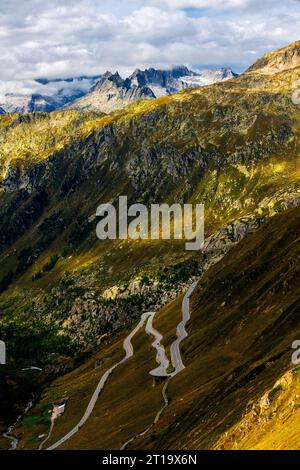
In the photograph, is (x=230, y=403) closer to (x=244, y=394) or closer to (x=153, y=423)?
(x=244, y=394)

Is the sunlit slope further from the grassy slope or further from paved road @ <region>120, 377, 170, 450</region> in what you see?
paved road @ <region>120, 377, 170, 450</region>

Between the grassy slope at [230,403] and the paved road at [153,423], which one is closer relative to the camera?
the grassy slope at [230,403]

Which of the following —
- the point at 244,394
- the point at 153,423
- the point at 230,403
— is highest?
the point at 244,394

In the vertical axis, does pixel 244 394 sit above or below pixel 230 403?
above

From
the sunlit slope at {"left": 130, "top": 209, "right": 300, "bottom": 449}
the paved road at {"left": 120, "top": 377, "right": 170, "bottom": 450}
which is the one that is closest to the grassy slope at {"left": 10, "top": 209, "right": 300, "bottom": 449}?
the sunlit slope at {"left": 130, "top": 209, "right": 300, "bottom": 449}

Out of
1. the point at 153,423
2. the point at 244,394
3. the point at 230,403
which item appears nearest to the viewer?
the point at 230,403

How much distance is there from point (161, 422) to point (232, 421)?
42849 millimetres

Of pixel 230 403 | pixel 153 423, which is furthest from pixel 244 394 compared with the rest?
pixel 153 423

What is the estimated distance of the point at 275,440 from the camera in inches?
3194

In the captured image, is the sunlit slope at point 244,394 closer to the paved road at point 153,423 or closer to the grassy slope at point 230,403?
the grassy slope at point 230,403

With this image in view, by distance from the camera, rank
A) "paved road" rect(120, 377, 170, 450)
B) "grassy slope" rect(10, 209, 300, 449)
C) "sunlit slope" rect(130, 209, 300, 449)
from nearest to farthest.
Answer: "sunlit slope" rect(130, 209, 300, 449)
"grassy slope" rect(10, 209, 300, 449)
"paved road" rect(120, 377, 170, 450)

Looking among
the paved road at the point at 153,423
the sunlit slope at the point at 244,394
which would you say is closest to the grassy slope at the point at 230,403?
the sunlit slope at the point at 244,394
